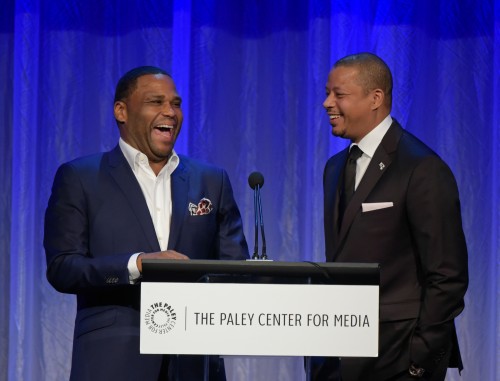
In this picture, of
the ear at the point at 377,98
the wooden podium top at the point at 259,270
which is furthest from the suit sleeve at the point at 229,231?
the wooden podium top at the point at 259,270

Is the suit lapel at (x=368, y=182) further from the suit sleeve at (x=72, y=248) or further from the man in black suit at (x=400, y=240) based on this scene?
the suit sleeve at (x=72, y=248)

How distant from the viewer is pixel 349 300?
8.29 ft

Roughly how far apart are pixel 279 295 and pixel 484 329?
2.32m

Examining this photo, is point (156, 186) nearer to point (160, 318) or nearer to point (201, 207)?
point (201, 207)

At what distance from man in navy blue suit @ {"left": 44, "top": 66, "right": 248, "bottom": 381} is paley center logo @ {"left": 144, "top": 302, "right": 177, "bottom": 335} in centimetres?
25

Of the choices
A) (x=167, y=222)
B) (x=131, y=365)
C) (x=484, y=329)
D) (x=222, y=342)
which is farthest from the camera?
(x=484, y=329)

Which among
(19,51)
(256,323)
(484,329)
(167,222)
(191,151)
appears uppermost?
(19,51)

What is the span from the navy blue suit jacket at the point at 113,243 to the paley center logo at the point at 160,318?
417 millimetres

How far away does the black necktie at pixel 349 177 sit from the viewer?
3166 mm

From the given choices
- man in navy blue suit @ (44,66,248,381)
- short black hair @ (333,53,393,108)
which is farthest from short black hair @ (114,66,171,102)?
short black hair @ (333,53,393,108)

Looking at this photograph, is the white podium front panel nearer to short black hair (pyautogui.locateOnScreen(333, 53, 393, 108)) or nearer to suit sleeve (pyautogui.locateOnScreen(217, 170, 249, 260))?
suit sleeve (pyautogui.locateOnScreen(217, 170, 249, 260))

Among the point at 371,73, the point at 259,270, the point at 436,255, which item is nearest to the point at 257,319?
the point at 259,270

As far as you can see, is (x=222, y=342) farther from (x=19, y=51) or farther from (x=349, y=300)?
(x=19, y=51)

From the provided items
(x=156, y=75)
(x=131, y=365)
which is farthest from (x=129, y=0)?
(x=131, y=365)
